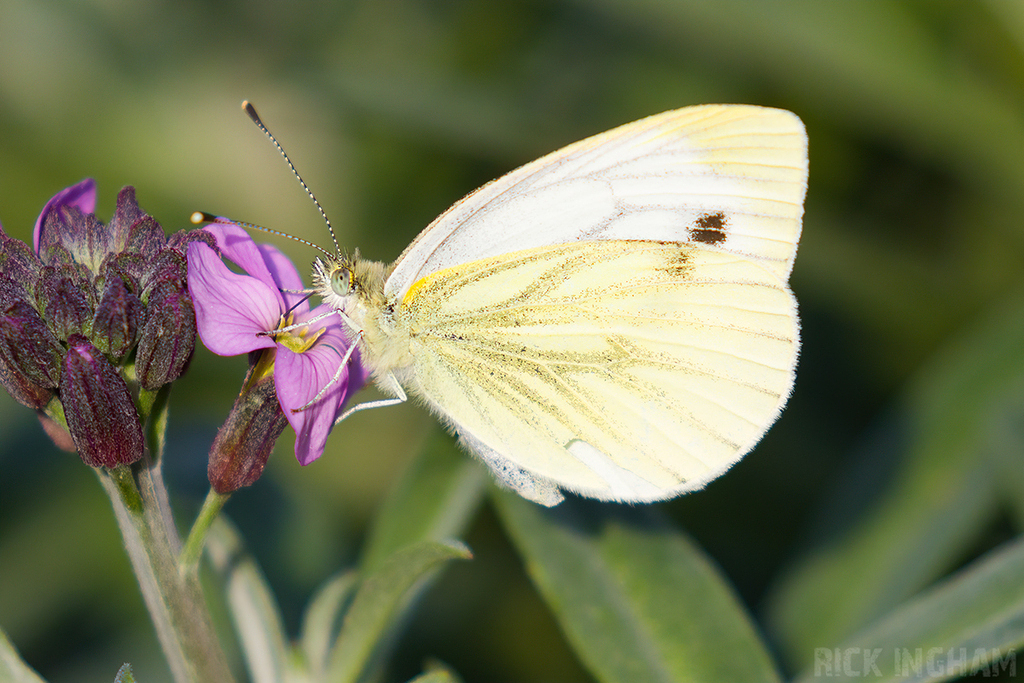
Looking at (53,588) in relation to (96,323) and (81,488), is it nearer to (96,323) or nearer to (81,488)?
(81,488)

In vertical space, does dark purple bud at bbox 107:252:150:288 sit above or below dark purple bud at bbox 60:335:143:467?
above

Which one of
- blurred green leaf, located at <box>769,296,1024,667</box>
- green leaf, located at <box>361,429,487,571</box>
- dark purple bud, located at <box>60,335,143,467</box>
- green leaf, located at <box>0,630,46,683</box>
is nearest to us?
dark purple bud, located at <box>60,335,143,467</box>

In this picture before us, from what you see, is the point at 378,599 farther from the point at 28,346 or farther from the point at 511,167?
the point at 511,167

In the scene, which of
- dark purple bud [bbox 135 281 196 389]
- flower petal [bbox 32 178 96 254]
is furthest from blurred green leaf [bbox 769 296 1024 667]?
flower petal [bbox 32 178 96 254]

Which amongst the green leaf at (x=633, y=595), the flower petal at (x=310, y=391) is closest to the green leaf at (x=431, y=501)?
the green leaf at (x=633, y=595)

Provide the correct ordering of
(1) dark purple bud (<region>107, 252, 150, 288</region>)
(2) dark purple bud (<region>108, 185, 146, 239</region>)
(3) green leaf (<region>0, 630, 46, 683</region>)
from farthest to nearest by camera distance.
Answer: (2) dark purple bud (<region>108, 185, 146, 239</region>), (1) dark purple bud (<region>107, 252, 150, 288</region>), (3) green leaf (<region>0, 630, 46, 683</region>)

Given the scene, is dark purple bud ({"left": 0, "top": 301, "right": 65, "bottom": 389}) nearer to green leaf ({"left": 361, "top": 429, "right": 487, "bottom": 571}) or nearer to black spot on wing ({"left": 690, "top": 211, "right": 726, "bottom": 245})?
green leaf ({"left": 361, "top": 429, "right": 487, "bottom": 571})

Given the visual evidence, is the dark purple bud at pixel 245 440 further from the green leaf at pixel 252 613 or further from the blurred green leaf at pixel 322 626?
the blurred green leaf at pixel 322 626
